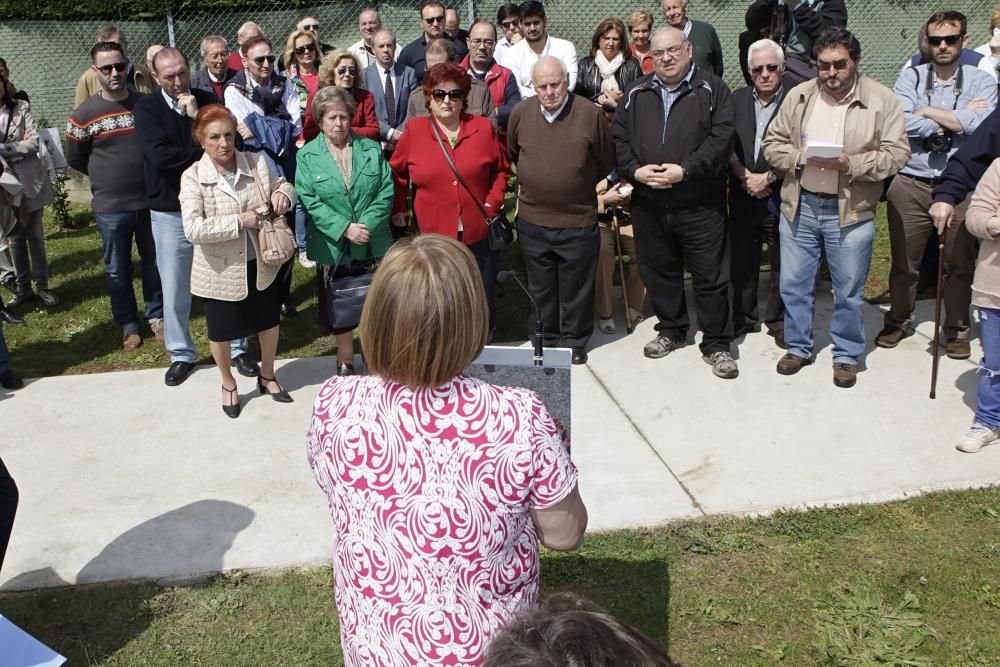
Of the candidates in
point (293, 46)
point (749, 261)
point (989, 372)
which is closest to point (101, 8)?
point (293, 46)

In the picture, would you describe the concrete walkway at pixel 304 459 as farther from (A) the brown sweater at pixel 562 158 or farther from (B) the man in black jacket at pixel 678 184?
(A) the brown sweater at pixel 562 158

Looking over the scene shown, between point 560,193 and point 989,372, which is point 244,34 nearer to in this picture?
point 560,193

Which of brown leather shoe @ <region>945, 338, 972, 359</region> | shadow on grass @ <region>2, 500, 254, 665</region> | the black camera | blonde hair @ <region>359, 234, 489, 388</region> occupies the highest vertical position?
blonde hair @ <region>359, 234, 489, 388</region>

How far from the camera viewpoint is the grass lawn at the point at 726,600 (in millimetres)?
3801

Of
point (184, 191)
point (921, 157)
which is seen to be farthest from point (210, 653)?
point (921, 157)

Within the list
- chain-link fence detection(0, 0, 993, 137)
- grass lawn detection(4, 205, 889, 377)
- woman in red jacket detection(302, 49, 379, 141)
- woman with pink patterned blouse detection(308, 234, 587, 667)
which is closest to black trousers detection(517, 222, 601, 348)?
grass lawn detection(4, 205, 889, 377)

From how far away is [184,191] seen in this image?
220 inches

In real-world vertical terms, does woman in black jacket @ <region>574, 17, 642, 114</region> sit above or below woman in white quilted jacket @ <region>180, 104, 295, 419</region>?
above

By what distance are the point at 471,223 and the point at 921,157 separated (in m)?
2.93

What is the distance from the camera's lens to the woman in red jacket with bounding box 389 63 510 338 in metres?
6.13

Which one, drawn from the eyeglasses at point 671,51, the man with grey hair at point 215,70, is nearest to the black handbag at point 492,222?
the eyeglasses at point 671,51

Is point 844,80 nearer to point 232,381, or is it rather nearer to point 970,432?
point 970,432

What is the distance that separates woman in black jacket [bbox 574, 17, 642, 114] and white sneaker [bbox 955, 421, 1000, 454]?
159 inches

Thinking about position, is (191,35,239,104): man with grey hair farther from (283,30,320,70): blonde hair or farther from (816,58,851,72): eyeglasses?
(816,58,851,72): eyeglasses
